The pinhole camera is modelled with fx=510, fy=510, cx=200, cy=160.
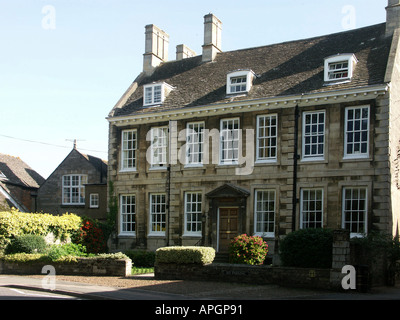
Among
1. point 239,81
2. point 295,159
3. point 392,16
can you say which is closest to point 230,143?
point 239,81

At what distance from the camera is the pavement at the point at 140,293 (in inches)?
611

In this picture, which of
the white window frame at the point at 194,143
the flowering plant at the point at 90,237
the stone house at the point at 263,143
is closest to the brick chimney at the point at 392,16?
the stone house at the point at 263,143

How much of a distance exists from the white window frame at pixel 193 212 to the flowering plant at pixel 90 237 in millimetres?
4797

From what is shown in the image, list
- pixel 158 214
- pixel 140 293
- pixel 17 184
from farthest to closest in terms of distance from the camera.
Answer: pixel 17 184 → pixel 158 214 → pixel 140 293

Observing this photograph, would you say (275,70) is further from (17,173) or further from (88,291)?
A: (17,173)

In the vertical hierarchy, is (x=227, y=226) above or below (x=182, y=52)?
below

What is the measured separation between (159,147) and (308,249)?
41.3 ft

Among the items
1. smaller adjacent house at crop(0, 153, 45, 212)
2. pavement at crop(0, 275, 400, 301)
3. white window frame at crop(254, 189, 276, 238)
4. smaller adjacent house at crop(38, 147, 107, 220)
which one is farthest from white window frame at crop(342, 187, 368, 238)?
smaller adjacent house at crop(0, 153, 45, 212)

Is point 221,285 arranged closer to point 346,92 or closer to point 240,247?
point 240,247

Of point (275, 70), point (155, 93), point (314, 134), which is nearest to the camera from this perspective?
point (314, 134)

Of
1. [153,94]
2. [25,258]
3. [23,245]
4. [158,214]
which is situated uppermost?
[153,94]

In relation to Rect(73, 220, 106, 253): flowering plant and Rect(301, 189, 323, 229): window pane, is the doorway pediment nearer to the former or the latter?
Rect(301, 189, 323, 229): window pane

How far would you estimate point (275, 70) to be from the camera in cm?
2758

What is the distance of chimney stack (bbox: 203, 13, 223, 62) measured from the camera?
31562 mm
